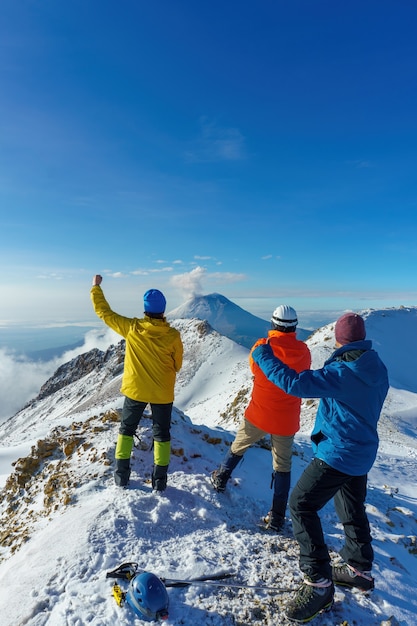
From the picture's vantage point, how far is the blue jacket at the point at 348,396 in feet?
12.2

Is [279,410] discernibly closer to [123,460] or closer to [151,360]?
[151,360]

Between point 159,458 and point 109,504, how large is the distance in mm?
963

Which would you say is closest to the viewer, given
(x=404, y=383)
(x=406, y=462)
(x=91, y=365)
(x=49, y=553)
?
(x=49, y=553)

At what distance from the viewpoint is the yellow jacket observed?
5.71 m

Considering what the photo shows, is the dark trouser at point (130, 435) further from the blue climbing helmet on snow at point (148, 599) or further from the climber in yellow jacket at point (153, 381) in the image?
the blue climbing helmet on snow at point (148, 599)

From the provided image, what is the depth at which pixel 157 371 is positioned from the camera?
5746mm

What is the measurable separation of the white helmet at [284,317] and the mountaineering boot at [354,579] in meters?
3.03

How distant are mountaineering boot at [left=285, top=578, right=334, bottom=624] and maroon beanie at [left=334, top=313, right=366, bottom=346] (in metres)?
2.55

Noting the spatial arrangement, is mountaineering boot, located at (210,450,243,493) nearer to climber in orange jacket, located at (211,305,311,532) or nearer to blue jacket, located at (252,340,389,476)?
climber in orange jacket, located at (211,305,311,532)

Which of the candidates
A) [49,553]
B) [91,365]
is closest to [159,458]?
[49,553]

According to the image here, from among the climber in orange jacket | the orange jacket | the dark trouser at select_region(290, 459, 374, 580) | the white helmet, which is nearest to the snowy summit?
the dark trouser at select_region(290, 459, 374, 580)

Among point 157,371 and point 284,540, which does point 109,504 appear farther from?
point 284,540

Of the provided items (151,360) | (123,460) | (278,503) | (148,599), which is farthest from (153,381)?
(148,599)

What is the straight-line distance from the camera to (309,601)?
3.61 m
